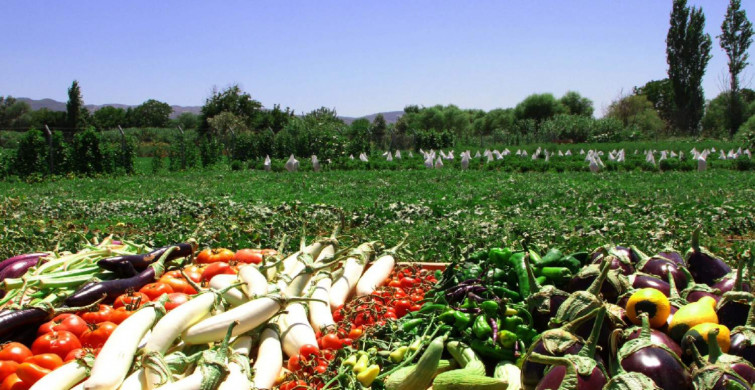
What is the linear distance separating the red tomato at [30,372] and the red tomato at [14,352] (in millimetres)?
199

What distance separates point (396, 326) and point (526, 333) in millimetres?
808

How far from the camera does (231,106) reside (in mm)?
60656

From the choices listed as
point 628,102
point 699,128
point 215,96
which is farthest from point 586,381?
point 628,102

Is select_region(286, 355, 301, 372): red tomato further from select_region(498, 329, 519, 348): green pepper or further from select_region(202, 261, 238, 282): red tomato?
select_region(202, 261, 238, 282): red tomato

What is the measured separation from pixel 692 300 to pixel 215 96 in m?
61.5

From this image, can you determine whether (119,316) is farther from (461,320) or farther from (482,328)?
(482,328)

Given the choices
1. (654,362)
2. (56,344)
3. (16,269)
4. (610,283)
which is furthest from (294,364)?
(16,269)

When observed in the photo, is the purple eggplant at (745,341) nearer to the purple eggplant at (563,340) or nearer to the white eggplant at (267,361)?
the purple eggplant at (563,340)

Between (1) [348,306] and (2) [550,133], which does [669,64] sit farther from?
(1) [348,306]

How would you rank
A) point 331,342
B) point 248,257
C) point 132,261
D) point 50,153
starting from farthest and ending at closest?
point 50,153
point 248,257
point 132,261
point 331,342

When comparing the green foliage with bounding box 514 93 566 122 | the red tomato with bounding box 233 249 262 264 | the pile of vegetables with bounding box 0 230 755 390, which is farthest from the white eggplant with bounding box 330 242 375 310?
the green foliage with bounding box 514 93 566 122

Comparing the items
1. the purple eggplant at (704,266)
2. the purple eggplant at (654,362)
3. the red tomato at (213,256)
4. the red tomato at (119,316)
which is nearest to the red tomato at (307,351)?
the red tomato at (119,316)

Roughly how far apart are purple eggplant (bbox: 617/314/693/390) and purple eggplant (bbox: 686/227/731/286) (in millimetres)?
1293

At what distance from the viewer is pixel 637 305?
2.49m
